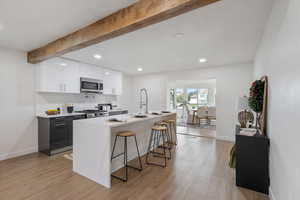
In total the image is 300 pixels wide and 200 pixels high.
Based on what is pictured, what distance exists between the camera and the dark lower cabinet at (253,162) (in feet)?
6.77

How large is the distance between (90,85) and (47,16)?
2816 mm

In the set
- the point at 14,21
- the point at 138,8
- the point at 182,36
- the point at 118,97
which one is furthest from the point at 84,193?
the point at 118,97

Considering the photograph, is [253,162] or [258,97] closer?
[253,162]

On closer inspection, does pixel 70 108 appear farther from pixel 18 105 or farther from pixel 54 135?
pixel 18 105

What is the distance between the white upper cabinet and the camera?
3692mm

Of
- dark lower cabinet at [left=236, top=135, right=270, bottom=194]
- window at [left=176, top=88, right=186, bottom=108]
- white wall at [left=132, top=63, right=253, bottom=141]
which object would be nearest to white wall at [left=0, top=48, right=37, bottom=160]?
dark lower cabinet at [left=236, top=135, right=270, bottom=194]

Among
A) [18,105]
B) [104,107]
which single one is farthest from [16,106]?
[104,107]

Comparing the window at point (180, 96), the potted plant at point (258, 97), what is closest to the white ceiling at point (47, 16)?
the potted plant at point (258, 97)

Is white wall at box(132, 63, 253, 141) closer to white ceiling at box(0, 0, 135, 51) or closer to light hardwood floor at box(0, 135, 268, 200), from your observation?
light hardwood floor at box(0, 135, 268, 200)

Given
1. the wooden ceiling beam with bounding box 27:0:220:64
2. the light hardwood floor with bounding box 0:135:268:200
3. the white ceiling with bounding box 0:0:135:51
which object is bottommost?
the light hardwood floor with bounding box 0:135:268:200

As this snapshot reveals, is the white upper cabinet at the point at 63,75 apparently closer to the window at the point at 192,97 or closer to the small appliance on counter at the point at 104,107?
the small appliance on counter at the point at 104,107

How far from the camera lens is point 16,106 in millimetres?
3443

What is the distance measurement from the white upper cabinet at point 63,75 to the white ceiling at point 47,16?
1.06 metres

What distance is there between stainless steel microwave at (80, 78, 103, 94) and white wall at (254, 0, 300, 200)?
446cm
